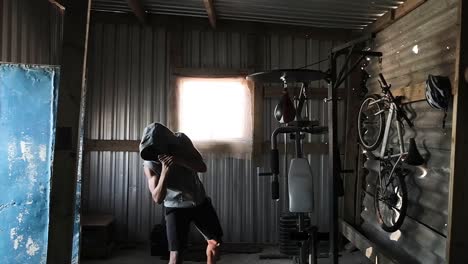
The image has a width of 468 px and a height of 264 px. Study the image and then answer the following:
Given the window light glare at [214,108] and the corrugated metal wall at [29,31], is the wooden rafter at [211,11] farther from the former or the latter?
the corrugated metal wall at [29,31]

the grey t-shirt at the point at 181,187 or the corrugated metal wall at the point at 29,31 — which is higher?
the corrugated metal wall at the point at 29,31

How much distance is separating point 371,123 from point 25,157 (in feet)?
14.6

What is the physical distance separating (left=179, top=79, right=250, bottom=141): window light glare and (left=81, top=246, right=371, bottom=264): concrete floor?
1.75 metres

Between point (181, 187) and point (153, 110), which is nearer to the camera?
point (181, 187)

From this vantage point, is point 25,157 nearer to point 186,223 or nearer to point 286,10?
point 186,223

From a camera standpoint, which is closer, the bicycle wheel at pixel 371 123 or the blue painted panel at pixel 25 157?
the blue painted panel at pixel 25 157

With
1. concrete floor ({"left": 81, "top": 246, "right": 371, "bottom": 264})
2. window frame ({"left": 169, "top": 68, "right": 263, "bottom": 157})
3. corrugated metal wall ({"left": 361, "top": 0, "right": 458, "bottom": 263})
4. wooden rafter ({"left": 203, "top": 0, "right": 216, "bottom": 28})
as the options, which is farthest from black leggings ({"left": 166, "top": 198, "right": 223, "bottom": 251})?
wooden rafter ({"left": 203, "top": 0, "right": 216, "bottom": 28})

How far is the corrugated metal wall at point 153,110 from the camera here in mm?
6184

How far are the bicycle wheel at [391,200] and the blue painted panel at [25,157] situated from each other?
3.61 meters

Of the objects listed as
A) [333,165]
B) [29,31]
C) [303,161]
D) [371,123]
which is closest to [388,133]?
[371,123]

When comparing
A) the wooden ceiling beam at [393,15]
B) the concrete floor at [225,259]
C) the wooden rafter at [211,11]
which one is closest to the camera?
the wooden ceiling beam at [393,15]


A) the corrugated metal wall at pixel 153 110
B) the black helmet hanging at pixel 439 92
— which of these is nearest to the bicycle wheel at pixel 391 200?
the black helmet hanging at pixel 439 92

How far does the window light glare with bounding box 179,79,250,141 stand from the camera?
620 cm

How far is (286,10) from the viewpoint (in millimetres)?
5527
